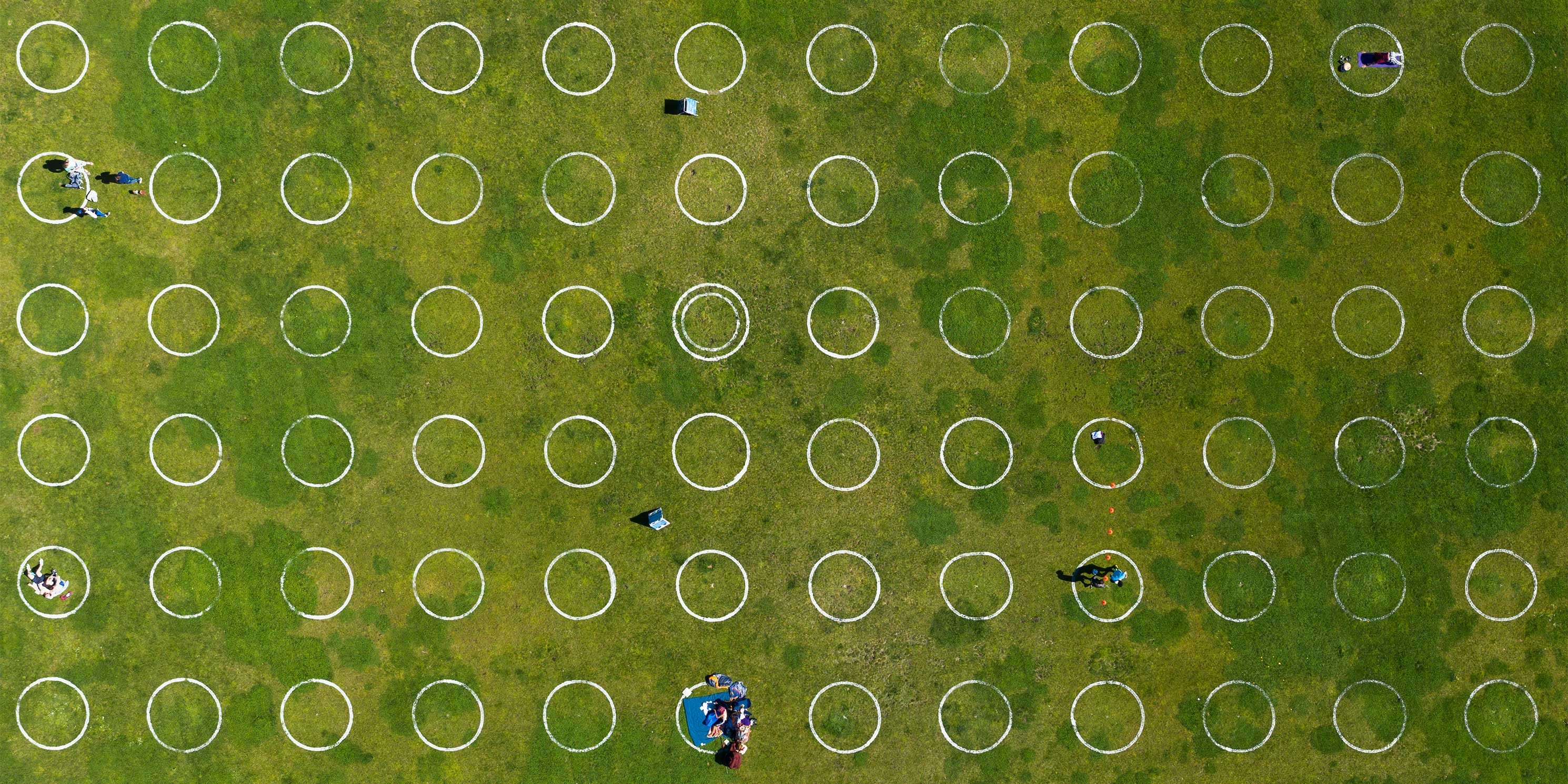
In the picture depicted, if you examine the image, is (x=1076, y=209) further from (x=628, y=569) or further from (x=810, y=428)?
(x=628, y=569)

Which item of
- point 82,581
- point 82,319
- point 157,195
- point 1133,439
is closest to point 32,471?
point 82,581

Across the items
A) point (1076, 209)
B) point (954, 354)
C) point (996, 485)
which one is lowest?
point (996, 485)

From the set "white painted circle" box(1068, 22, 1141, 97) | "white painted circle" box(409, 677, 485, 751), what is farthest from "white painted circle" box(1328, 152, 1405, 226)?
"white painted circle" box(409, 677, 485, 751)

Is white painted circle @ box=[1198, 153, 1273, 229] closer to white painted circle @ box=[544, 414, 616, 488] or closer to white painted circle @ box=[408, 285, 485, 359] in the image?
white painted circle @ box=[544, 414, 616, 488]

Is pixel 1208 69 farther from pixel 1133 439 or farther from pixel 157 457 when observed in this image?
pixel 157 457

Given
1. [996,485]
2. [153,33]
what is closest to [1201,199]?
[996,485]

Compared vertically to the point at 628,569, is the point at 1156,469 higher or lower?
higher
